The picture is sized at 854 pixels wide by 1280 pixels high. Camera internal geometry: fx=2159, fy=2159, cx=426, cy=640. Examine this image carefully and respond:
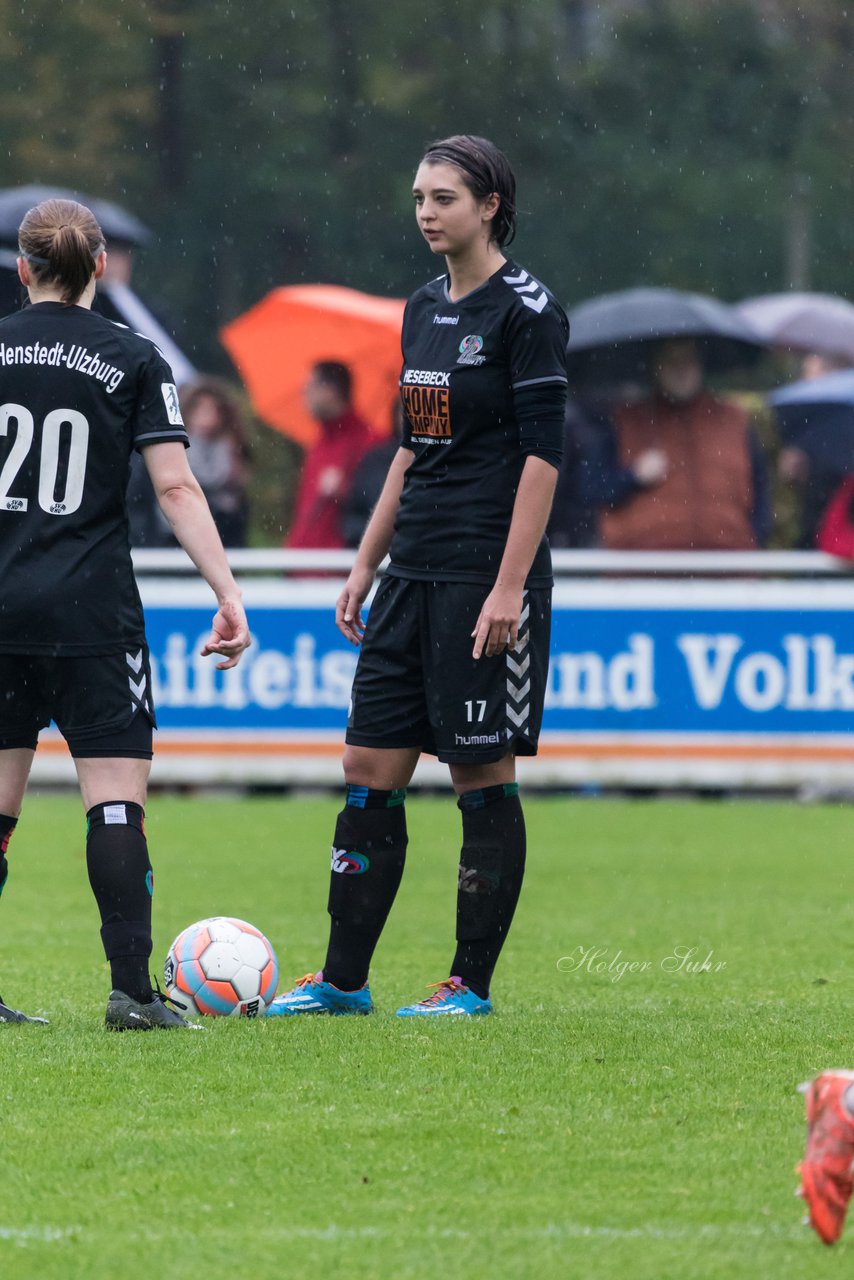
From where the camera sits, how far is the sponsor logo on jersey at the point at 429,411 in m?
5.36

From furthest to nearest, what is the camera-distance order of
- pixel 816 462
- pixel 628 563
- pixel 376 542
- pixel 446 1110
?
pixel 816 462, pixel 628 563, pixel 376 542, pixel 446 1110

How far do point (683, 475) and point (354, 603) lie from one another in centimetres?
664

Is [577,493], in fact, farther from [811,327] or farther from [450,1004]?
[450,1004]

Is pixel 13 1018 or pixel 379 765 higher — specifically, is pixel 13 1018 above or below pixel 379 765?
below

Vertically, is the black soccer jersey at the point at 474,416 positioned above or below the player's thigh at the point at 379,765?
above

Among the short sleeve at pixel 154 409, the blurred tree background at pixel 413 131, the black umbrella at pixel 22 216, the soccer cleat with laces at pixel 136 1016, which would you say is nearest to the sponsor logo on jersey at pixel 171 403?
the short sleeve at pixel 154 409

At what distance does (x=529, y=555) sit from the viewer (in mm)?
5207

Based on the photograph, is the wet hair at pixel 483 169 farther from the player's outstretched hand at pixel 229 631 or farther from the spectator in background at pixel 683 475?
the spectator in background at pixel 683 475

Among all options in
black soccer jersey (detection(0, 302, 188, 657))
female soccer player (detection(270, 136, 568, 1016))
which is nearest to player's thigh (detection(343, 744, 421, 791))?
female soccer player (detection(270, 136, 568, 1016))

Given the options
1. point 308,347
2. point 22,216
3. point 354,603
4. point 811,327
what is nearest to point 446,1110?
point 354,603

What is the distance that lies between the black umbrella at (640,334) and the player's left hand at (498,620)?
7701 mm

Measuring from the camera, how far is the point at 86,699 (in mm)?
5090

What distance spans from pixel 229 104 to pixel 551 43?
3.55 metres

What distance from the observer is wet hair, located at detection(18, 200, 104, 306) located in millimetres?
5062
